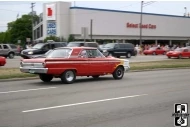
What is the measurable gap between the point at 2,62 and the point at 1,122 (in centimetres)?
1774

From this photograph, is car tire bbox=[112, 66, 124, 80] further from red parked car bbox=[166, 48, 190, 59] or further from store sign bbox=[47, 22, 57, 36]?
store sign bbox=[47, 22, 57, 36]

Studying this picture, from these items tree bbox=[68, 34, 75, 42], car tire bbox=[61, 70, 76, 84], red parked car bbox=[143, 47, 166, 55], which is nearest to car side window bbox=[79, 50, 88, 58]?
car tire bbox=[61, 70, 76, 84]

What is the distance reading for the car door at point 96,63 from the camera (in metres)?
16.6

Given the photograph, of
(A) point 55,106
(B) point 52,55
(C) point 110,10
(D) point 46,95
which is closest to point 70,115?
(A) point 55,106

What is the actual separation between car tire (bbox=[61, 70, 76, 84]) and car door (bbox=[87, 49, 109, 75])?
1057 mm

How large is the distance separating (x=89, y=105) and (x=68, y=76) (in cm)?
571

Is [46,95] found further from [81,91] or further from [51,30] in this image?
[51,30]

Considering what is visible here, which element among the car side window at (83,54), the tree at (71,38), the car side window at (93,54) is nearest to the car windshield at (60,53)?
the car side window at (83,54)

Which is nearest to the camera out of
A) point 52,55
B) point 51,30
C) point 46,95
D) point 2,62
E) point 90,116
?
point 90,116

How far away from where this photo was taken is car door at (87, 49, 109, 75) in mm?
16648

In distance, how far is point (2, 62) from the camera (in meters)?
25.0

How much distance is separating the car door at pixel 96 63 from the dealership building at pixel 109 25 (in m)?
40.3

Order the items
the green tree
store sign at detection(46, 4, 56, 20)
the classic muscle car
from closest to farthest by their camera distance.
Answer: the classic muscle car < store sign at detection(46, 4, 56, 20) < the green tree

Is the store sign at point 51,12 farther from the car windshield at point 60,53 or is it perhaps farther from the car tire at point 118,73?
the car windshield at point 60,53
